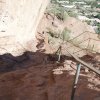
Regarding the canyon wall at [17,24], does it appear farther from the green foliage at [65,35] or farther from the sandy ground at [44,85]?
the green foliage at [65,35]

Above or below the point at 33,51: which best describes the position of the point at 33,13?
above

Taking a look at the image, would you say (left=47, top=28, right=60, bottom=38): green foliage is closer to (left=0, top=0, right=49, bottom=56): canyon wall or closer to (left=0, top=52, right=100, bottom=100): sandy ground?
A: (left=0, top=0, right=49, bottom=56): canyon wall

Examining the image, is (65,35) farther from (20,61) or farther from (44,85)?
(44,85)

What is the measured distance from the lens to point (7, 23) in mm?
9453

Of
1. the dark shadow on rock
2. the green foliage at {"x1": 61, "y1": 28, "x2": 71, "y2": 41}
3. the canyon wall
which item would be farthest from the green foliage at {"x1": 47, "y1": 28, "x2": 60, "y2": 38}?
the dark shadow on rock

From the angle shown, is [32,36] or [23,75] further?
[32,36]

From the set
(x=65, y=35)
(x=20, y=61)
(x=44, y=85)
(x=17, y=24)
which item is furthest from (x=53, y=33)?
(x=44, y=85)

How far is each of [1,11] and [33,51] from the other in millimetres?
3198

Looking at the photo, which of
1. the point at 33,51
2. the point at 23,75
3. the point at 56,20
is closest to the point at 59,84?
the point at 23,75

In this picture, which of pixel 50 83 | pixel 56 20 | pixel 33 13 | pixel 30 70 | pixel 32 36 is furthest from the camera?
pixel 56 20

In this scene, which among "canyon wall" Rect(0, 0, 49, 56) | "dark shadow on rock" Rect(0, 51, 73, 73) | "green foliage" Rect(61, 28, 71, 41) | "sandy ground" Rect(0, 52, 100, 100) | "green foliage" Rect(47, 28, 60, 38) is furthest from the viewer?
"green foliage" Rect(61, 28, 71, 41)

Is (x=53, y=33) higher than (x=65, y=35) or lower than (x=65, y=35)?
higher

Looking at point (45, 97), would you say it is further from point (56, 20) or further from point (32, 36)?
point (56, 20)

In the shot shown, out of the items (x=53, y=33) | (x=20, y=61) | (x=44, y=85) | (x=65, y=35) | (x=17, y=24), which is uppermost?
(x=17, y=24)
